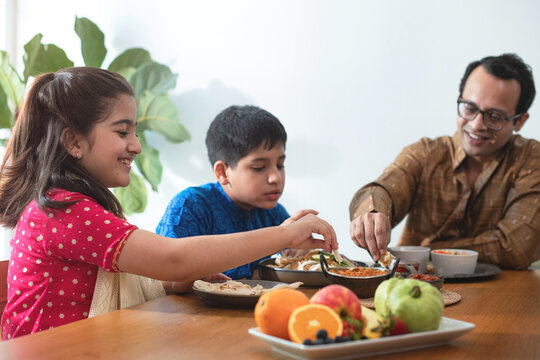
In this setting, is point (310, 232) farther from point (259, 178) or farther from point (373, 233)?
point (259, 178)

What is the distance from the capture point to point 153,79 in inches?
142

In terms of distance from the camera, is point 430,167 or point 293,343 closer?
point 293,343

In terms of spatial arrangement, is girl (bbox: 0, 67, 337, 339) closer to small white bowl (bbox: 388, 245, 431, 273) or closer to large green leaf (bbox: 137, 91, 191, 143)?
small white bowl (bbox: 388, 245, 431, 273)

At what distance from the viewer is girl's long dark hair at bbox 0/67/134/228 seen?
4.33 ft

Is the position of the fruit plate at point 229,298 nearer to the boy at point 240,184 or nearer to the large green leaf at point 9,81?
the boy at point 240,184

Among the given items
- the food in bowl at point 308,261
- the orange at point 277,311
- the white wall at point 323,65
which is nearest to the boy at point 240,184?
the food in bowl at point 308,261

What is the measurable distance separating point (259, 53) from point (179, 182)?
42.7 inches

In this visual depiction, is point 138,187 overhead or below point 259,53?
below

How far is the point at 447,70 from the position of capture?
3.17m

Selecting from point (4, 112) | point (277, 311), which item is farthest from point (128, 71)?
point (277, 311)

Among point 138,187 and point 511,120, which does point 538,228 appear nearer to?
point 511,120

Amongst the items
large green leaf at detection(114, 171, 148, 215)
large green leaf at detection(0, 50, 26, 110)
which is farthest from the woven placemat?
large green leaf at detection(0, 50, 26, 110)


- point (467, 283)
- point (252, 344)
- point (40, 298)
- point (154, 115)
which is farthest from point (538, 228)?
point (154, 115)

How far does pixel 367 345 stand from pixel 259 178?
1.12m
